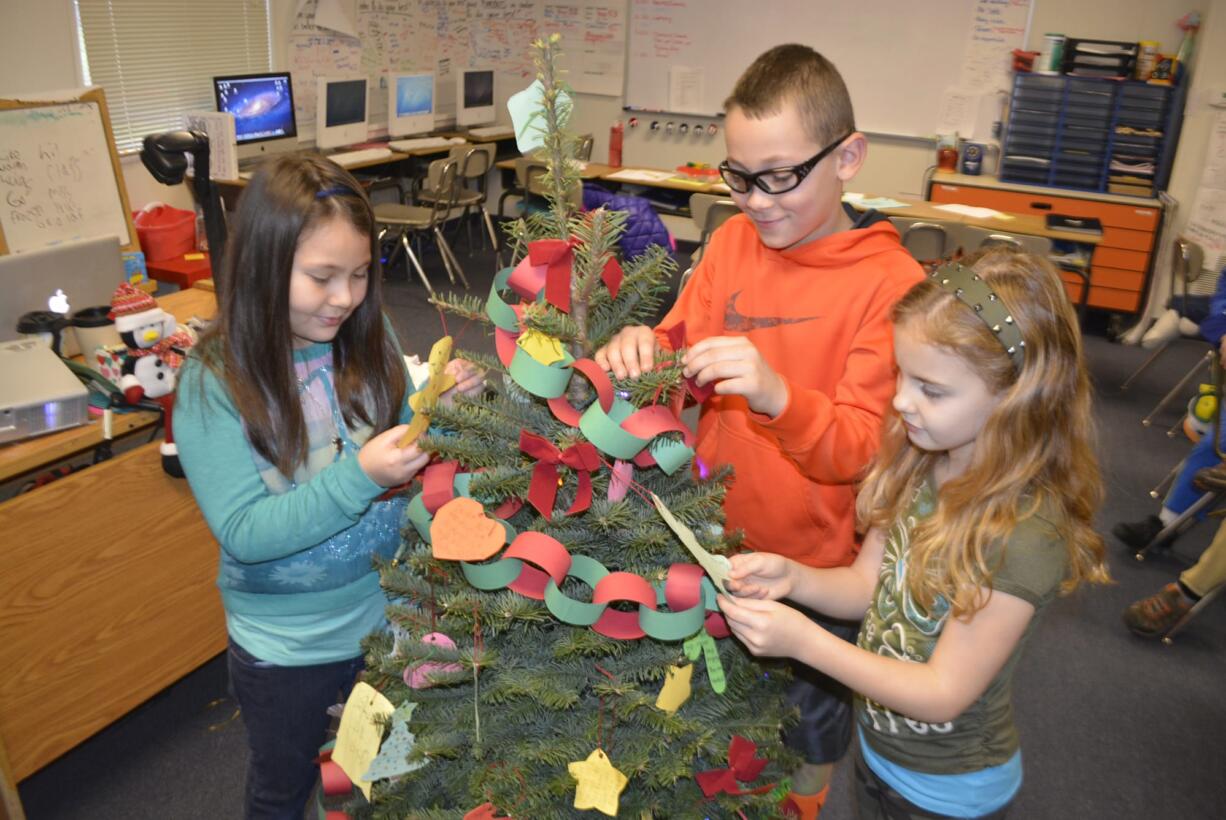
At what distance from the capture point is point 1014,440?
1.09m

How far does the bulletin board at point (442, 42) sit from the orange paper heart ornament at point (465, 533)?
5.75 metres

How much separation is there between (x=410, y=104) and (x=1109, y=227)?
5.04m

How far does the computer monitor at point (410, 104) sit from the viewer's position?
Result: 6.54 metres

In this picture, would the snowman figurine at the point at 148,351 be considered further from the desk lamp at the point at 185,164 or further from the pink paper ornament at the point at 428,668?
the pink paper ornament at the point at 428,668

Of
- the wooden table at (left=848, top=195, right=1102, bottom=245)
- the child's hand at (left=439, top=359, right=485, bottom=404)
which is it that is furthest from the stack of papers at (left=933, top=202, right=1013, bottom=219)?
the child's hand at (left=439, top=359, right=485, bottom=404)

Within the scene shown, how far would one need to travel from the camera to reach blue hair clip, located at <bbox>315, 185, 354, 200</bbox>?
1.28m

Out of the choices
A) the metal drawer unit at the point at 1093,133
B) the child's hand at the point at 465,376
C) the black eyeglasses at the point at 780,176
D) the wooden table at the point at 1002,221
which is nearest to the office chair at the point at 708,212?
the wooden table at the point at 1002,221

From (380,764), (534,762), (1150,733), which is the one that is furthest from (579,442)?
(1150,733)

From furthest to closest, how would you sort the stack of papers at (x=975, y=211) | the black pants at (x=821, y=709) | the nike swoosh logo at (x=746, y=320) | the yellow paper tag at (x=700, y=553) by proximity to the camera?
the stack of papers at (x=975, y=211) < the black pants at (x=821, y=709) < the nike swoosh logo at (x=746, y=320) < the yellow paper tag at (x=700, y=553)

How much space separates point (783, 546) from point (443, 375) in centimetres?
64

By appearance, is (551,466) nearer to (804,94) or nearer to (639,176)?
(804,94)

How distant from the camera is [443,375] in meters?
1.07

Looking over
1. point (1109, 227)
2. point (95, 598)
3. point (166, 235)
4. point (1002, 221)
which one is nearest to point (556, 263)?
point (95, 598)

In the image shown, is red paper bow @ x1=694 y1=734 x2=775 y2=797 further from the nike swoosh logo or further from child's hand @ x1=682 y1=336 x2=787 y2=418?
the nike swoosh logo
